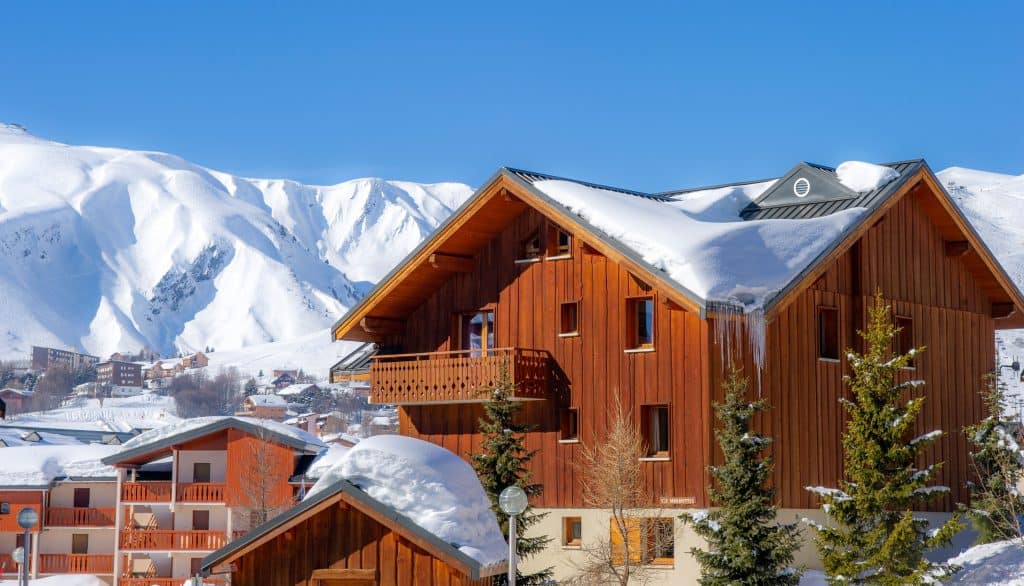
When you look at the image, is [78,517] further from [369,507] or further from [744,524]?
[369,507]

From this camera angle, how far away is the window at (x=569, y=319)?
38.4m

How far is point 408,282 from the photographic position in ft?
133

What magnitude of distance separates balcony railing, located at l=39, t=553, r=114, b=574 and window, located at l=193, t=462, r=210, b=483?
261 inches

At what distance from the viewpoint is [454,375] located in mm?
39062

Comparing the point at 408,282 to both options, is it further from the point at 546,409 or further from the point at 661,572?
the point at 661,572

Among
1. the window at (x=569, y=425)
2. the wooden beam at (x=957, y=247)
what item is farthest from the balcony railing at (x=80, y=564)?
the wooden beam at (x=957, y=247)

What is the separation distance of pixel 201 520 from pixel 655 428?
42844mm

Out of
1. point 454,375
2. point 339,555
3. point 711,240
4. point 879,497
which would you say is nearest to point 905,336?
point 711,240

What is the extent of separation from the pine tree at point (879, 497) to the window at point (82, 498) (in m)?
54.8

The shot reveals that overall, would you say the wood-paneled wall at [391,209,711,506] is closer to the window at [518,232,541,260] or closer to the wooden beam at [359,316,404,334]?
the window at [518,232,541,260]

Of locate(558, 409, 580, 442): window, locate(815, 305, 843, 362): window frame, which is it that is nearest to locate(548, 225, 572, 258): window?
locate(558, 409, 580, 442): window

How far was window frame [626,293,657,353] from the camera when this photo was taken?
36.8 m

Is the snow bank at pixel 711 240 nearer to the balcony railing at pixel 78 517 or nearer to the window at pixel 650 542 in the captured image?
the window at pixel 650 542

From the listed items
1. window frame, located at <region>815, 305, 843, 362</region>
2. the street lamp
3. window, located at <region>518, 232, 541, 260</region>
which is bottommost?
the street lamp
